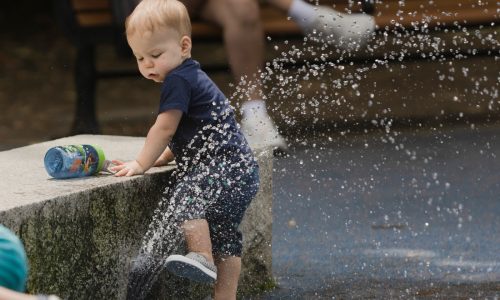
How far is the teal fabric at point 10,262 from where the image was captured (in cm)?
199

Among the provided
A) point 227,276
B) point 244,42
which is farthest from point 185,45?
point 244,42

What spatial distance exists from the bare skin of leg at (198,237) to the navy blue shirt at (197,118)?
205 millimetres

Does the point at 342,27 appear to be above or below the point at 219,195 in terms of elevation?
above

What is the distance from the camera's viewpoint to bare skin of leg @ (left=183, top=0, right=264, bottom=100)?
620 centimetres

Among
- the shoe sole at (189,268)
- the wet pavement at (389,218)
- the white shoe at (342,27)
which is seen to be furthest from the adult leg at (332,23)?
the shoe sole at (189,268)

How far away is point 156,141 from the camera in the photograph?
11.9 feet

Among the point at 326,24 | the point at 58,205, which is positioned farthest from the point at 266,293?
the point at 326,24

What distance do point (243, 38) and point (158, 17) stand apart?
2601 mm

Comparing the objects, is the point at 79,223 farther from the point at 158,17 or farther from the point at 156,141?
the point at 158,17

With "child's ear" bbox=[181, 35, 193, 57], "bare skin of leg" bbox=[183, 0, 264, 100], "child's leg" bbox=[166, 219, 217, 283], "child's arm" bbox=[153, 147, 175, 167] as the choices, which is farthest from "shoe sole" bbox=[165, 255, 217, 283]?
"bare skin of leg" bbox=[183, 0, 264, 100]

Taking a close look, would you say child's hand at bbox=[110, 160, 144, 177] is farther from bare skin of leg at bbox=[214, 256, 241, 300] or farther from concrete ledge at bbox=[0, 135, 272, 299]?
bare skin of leg at bbox=[214, 256, 241, 300]

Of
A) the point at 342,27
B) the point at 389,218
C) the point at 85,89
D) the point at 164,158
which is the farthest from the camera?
the point at 85,89

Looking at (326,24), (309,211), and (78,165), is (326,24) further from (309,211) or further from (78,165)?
(78,165)

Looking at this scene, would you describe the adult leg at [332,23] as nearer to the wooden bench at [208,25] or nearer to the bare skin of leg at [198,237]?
the wooden bench at [208,25]
